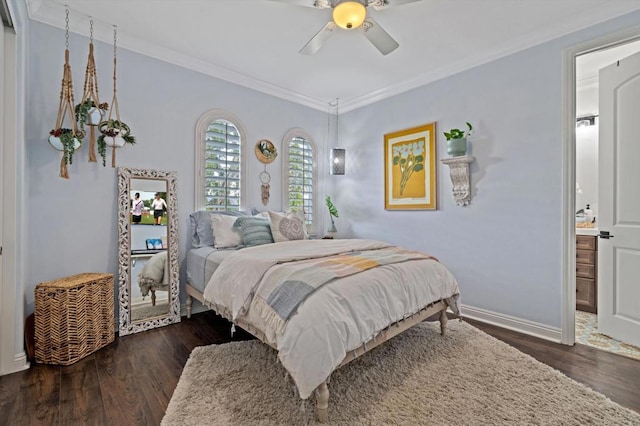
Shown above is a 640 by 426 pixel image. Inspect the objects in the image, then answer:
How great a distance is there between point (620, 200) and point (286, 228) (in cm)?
307

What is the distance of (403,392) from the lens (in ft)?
6.34

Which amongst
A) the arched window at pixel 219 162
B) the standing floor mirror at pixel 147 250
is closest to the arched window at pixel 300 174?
the arched window at pixel 219 162

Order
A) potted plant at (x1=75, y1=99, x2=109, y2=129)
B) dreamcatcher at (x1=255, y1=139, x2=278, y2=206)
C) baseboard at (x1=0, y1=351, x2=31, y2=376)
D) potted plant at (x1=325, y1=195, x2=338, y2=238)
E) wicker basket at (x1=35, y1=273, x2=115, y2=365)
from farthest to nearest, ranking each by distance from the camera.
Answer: potted plant at (x1=325, y1=195, x2=338, y2=238), dreamcatcher at (x1=255, y1=139, x2=278, y2=206), potted plant at (x1=75, y1=99, x2=109, y2=129), wicker basket at (x1=35, y1=273, x2=115, y2=365), baseboard at (x1=0, y1=351, x2=31, y2=376)

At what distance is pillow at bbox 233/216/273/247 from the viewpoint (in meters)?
3.19

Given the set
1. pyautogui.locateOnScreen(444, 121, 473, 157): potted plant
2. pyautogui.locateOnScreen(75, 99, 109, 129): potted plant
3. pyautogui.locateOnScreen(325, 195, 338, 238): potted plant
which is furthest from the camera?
pyautogui.locateOnScreen(325, 195, 338, 238): potted plant

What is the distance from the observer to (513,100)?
3.05 metres

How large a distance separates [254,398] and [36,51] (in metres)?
3.20

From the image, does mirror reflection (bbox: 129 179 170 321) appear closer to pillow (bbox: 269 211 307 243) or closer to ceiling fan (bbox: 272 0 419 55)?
pillow (bbox: 269 211 307 243)

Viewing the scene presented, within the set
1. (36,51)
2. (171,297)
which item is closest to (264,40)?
(36,51)

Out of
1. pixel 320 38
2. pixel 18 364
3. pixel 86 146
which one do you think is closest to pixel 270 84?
pixel 320 38

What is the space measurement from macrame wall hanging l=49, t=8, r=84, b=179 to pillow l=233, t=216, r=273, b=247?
1.49 m

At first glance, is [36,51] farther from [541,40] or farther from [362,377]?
[541,40]

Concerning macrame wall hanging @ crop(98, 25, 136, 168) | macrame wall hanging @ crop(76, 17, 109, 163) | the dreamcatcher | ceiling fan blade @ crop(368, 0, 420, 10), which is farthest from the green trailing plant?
macrame wall hanging @ crop(76, 17, 109, 163)

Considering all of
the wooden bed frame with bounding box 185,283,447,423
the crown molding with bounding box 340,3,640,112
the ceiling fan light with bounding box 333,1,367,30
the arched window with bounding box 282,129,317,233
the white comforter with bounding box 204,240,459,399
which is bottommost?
the wooden bed frame with bounding box 185,283,447,423
